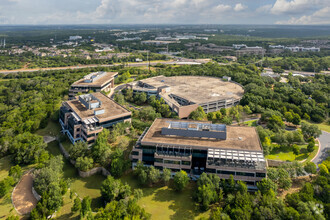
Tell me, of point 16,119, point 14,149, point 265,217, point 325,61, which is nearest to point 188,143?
point 265,217

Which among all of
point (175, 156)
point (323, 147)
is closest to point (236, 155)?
point (175, 156)

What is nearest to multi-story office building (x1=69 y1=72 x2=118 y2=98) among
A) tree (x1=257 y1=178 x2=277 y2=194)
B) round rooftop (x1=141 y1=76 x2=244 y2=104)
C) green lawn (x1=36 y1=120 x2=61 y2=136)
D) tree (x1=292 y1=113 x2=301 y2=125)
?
round rooftop (x1=141 y1=76 x2=244 y2=104)

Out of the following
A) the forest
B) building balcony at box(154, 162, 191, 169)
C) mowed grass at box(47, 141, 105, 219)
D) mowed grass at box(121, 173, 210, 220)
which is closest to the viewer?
the forest

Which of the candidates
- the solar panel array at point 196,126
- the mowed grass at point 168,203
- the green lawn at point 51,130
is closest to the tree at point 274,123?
the solar panel array at point 196,126

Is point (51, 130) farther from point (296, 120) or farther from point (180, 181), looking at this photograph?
point (296, 120)

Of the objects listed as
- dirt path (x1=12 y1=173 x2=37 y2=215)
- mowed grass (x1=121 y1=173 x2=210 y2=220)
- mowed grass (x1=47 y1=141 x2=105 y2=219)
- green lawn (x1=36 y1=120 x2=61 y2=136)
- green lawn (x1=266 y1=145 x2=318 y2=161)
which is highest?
green lawn (x1=266 y1=145 x2=318 y2=161)

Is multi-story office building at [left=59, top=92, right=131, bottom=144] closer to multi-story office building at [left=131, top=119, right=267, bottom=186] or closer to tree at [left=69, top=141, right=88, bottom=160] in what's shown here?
tree at [left=69, top=141, right=88, bottom=160]

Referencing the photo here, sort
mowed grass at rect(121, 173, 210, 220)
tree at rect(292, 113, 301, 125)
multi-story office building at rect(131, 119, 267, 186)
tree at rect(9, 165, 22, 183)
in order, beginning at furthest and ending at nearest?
tree at rect(292, 113, 301, 125)
tree at rect(9, 165, 22, 183)
multi-story office building at rect(131, 119, 267, 186)
mowed grass at rect(121, 173, 210, 220)
